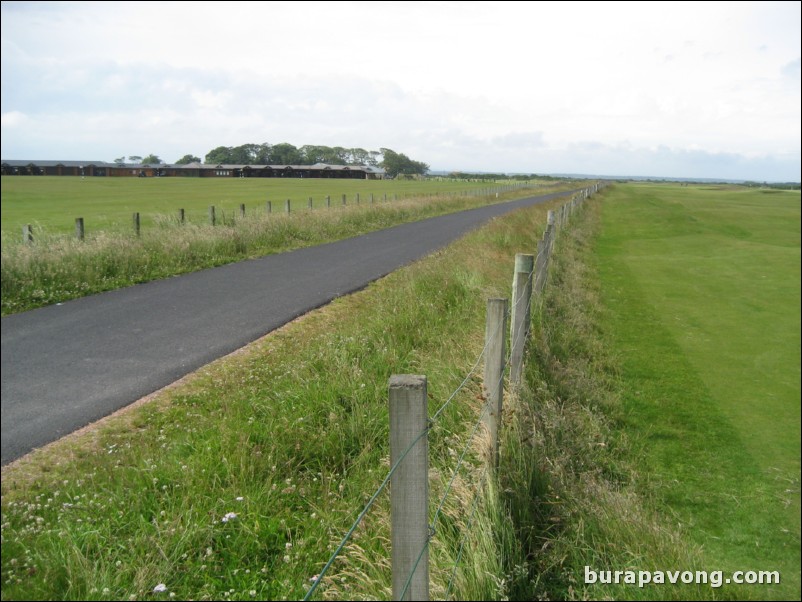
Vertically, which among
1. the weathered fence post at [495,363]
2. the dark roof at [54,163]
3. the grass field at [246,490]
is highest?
the dark roof at [54,163]

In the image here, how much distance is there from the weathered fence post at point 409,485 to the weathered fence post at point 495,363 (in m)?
1.55

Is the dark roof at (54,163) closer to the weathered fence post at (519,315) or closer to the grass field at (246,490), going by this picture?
the grass field at (246,490)

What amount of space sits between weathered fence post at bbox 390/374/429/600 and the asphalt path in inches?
46.4

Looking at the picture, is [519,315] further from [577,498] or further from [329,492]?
[329,492]

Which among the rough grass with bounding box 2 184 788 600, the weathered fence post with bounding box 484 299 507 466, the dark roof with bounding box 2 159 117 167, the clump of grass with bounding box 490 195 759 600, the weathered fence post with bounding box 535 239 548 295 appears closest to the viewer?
the dark roof with bounding box 2 159 117 167

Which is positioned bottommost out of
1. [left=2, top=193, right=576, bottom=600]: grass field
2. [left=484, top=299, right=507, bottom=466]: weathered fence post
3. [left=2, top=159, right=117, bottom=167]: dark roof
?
[left=2, top=193, right=576, bottom=600]: grass field

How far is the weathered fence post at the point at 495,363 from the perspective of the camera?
355 centimetres

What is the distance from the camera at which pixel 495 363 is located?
3.59 meters

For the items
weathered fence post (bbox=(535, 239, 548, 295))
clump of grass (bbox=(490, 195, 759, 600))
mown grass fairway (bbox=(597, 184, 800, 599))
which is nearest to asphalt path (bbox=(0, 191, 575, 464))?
mown grass fairway (bbox=(597, 184, 800, 599))

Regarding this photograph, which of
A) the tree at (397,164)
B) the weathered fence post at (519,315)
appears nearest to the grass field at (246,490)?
the weathered fence post at (519,315)

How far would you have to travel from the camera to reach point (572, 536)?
124 inches

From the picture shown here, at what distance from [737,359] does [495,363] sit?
2.21 meters

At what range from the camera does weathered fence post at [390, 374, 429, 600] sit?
1.92 meters

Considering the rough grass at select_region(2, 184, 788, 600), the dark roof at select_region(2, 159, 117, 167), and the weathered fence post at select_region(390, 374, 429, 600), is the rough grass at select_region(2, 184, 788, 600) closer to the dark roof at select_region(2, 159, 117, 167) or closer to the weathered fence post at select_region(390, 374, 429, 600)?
the weathered fence post at select_region(390, 374, 429, 600)
